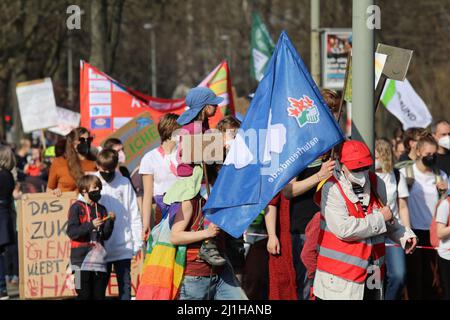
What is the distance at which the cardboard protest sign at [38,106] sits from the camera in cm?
1491

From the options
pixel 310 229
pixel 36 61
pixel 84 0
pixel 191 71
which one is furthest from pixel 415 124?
pixel 191 71

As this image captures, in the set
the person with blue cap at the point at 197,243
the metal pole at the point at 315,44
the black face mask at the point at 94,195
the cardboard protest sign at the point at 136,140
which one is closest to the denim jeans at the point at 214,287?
the person with blue cap at the point at 197,243

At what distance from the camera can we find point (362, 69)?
6.82m

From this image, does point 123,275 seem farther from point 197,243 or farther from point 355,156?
point 355,156

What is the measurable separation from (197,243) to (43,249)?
4.88 meters

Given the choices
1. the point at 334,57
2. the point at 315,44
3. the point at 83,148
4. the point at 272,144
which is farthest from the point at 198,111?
the point at 334,57

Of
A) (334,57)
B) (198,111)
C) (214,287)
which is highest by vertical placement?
(334,57)

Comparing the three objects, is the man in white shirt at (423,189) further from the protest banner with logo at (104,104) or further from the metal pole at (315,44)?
the metal pole at (315,44)

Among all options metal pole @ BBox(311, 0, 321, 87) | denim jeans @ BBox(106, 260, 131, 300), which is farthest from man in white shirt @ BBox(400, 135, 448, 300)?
metal pole @ BBox(311, 0, 321, 87)

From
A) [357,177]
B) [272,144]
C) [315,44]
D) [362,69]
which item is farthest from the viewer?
[315,44]

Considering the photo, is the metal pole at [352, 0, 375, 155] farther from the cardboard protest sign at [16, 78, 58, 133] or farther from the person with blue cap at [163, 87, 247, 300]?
the cardboard protest sign at [16, 78, 58, 133]

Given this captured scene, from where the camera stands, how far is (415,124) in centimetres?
1483

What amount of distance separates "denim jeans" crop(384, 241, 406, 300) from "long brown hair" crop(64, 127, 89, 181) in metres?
3.07

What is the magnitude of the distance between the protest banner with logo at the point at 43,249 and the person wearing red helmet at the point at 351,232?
4.63m
